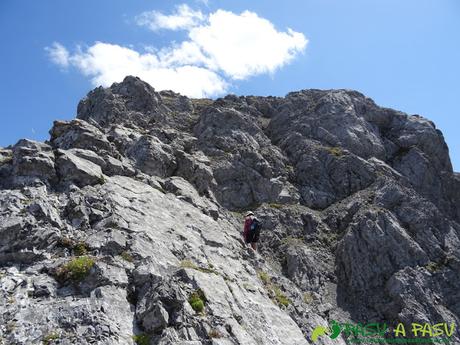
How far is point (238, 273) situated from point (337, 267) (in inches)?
871

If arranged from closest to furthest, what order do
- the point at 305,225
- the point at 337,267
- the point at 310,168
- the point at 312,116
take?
the point at 337,267, the point at 305,225, the point at 310,168, the point at 312,116

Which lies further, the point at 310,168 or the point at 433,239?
the point at 310,168

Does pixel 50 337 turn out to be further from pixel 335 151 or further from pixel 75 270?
pixel 335 151

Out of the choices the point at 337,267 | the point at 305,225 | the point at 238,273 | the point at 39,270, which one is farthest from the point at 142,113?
the point at 39,270

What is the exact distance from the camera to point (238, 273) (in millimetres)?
28016

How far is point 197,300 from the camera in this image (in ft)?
64.8

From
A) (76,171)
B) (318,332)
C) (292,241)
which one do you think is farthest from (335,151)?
(76,171)

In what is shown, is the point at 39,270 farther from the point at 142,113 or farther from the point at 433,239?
the point at 142,113

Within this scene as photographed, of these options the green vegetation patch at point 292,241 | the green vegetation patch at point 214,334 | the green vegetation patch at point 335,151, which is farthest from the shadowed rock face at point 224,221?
the green vegetation patch at point 335,151

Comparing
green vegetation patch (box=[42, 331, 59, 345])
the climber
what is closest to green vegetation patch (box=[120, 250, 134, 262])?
green vegetation patch (box=[42, 331, 59, 345])

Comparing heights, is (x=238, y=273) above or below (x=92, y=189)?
below

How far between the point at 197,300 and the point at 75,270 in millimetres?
5654

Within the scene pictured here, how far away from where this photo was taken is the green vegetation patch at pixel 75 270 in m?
18.8

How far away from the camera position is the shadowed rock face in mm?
18469
